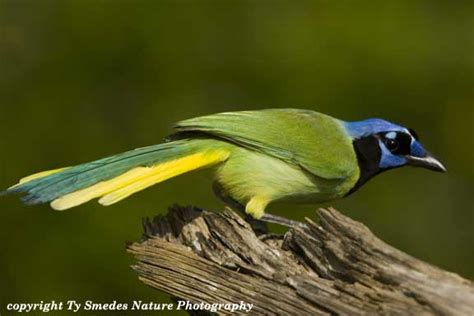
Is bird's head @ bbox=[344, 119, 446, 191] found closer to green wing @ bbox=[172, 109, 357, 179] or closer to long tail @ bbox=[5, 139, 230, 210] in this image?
green wing @ bbox=[172, 109, 357, 179]

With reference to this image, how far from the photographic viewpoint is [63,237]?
6.73 m

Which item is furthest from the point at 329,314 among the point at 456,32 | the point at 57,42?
the point at 456,32

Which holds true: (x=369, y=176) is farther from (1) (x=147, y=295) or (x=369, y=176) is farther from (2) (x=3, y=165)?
(2) (x=3, y=165)

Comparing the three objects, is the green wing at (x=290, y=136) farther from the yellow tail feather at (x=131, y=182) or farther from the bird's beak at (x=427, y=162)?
the bird's beak at (x=427, y=162)

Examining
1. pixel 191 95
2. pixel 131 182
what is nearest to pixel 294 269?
pixel 131 182

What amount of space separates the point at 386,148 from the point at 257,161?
723 mm

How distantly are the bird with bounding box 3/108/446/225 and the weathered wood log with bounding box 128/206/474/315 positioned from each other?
0.85 ft

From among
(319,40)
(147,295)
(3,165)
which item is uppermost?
(319,40)

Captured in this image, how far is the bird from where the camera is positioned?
4.68 m

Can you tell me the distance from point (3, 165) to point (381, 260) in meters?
3.65

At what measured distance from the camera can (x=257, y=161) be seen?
5.26m

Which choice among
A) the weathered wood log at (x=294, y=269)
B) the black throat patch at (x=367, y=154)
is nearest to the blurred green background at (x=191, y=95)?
the black throat patch at (x=367, y=154)

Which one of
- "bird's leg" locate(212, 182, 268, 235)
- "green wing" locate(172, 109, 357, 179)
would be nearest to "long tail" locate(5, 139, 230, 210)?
"green wing" locate(172, 109, 357, 179)

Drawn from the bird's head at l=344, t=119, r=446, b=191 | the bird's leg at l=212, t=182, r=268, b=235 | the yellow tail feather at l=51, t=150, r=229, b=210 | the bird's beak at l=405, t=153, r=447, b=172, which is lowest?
the bird's leg at l=212, t=182, r=268, b=235
